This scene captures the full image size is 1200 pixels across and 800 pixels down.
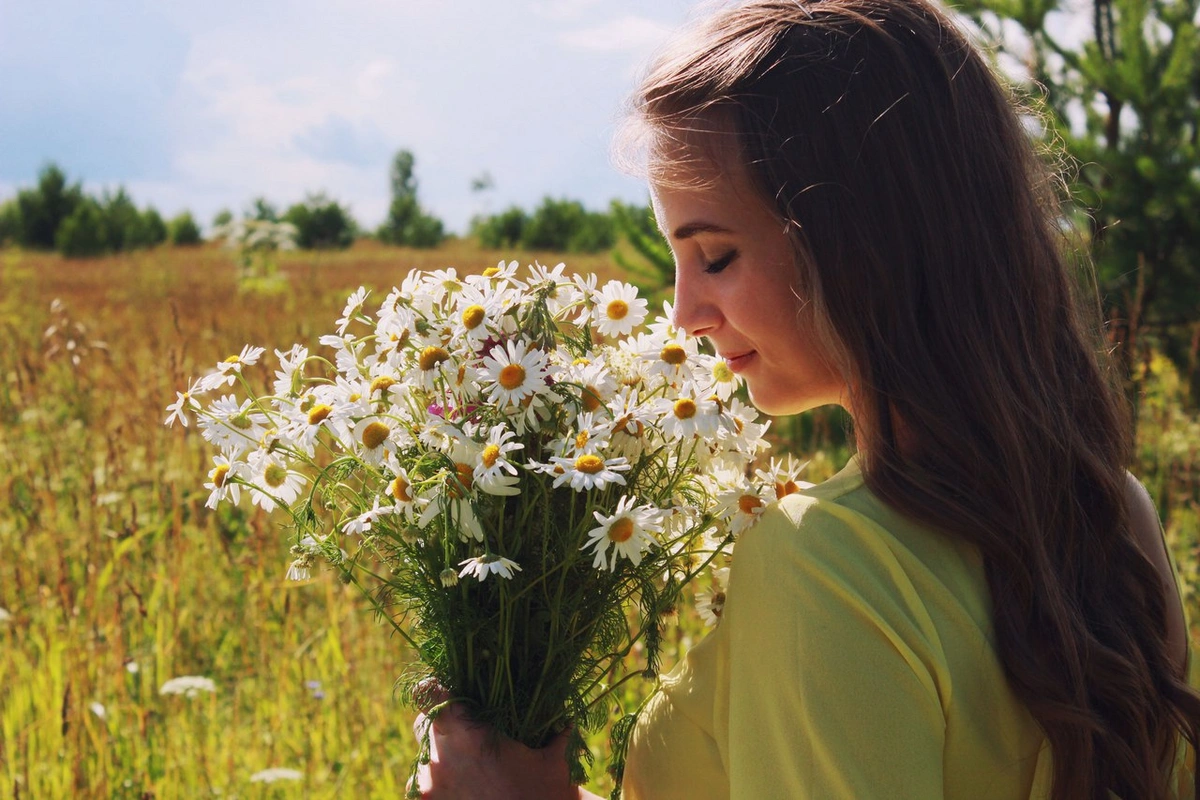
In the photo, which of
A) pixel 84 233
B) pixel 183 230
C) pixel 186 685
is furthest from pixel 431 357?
pixel 183 230

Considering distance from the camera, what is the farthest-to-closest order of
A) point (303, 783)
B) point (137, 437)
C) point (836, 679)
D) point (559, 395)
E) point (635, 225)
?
1. point (635, 225)
2. point (137, 437)
3. point (303, 783)
4. point (559, 395)
5. point (836, 679)

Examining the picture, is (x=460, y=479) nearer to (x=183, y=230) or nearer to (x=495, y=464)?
(x=495, y=464)

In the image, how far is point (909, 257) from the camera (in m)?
0.96

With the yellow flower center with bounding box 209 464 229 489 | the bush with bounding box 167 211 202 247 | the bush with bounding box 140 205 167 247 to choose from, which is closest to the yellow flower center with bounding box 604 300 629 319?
the yellow flower center with bounding box 209 464 229 489

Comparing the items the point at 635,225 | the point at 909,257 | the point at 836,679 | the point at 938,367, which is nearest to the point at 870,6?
the point at 909,257

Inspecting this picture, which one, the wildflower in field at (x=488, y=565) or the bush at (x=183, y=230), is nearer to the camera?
the wildflower in field at (x=488, y=565)

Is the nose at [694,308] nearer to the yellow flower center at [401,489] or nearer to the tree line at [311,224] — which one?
the yellow flower center at [401,489]

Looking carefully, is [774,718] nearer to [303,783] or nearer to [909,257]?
[909,257]

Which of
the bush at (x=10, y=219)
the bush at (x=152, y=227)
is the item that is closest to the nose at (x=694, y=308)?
the bush at (x=152, y=227)

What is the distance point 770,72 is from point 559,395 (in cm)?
36

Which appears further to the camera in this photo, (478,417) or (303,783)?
(303,783)

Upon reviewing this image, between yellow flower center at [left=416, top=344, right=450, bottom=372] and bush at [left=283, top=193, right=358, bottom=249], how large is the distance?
27.3 meters

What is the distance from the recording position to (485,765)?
3.37 ft

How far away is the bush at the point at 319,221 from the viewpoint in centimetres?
2772
